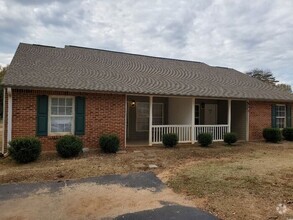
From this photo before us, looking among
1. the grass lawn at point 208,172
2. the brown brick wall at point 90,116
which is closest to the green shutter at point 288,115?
the grass lawn at point 208,172

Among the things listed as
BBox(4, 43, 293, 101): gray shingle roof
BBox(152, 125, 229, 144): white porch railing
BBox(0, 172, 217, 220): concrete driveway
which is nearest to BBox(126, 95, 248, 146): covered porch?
BBox(152, 125, 229, 144): white porch railing

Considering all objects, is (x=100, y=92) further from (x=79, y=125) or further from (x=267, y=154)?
(x=267, y=154)

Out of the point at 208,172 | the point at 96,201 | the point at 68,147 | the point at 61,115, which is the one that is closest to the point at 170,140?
the point at 208,172

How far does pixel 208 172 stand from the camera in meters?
7.40

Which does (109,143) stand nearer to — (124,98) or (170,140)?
(124,98)

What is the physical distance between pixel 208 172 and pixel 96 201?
354cm

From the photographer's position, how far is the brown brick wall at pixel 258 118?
14820 mm

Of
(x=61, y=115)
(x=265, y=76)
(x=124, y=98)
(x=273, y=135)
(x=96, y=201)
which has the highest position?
(x=265, y=76)

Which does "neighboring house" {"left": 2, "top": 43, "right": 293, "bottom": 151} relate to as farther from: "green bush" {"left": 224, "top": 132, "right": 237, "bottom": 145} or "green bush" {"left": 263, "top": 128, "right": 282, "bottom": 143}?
"green bush" {"left": 224, "top": 132, "right": 237, "bottom": 145}

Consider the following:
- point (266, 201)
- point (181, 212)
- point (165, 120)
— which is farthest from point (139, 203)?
point (165, 120)

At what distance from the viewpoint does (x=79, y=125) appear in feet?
34.8

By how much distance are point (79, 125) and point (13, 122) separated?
2411 millimetres

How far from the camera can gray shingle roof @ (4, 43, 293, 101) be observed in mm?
10703

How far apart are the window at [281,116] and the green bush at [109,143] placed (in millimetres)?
10649
